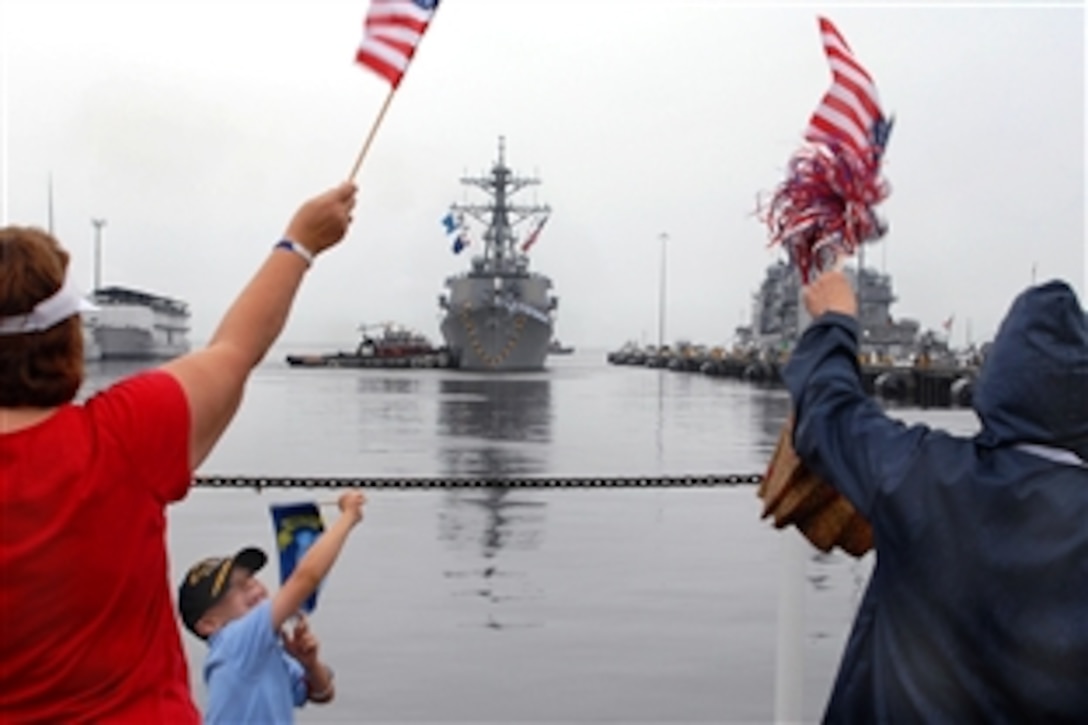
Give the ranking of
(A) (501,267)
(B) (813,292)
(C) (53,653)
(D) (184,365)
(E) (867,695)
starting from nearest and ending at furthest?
(C) (53,653), (D) (184,365), (E) (867,695), (B) (813,292), (A) (501,267)

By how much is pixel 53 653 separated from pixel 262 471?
17513mm

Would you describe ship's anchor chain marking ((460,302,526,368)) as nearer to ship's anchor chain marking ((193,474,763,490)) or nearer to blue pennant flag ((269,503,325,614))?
ship's anchor chain marking ((193,474,763,490))

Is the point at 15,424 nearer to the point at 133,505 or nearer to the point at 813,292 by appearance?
the point at 133,505

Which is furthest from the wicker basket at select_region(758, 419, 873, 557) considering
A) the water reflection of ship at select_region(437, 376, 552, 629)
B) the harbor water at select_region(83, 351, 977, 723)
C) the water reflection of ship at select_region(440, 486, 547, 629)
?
the water reflection of ship at select_region(440, 486, 547, 629)

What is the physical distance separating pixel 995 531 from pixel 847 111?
5.35 feet

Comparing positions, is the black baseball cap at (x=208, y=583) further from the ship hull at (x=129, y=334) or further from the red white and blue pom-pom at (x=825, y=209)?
the ship hull at (x=129, y=334)

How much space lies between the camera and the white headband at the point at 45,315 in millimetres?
2441

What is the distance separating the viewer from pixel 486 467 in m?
20.2

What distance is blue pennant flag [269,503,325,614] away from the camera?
11.8 feet

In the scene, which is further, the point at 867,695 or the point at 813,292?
the point at 813,292

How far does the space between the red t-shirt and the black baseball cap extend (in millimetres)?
1097

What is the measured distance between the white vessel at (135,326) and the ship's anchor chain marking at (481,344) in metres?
25.1

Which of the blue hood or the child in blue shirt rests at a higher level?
the blue hood

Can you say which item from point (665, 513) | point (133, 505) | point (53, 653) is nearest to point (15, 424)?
point (133, 505)
